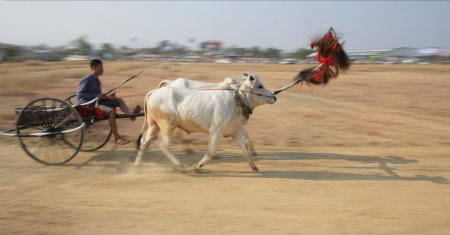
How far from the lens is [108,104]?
8.55m

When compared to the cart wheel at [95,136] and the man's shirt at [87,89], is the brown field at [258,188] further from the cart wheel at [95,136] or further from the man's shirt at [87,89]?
the man's shirt at [87,89]

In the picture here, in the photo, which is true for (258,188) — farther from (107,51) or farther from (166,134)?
(107,51)

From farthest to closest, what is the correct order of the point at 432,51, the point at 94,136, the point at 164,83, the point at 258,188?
the point at 432,51, the point at 94,136, the point at 164,83, the point at 258,188

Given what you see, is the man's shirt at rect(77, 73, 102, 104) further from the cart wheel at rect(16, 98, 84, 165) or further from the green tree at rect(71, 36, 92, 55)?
the green tree at rect(71, 36, 92, 55)

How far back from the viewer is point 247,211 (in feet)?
18.5

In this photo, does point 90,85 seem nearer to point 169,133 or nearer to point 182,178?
point 169,133

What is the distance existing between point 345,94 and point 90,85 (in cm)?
1392

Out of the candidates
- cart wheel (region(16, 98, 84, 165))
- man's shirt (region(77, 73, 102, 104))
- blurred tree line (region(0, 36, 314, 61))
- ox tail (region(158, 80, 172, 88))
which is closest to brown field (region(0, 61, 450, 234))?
cart wheel (region(16, 98, 84, 165))

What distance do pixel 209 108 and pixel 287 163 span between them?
2.03 metres

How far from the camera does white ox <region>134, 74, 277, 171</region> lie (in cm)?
741

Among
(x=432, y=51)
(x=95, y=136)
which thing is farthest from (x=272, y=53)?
(x=95, y=136)

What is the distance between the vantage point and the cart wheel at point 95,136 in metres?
9.14

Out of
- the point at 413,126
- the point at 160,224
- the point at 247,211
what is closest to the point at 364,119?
the point at 413,126

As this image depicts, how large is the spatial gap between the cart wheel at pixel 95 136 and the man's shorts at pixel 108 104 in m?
0.37
